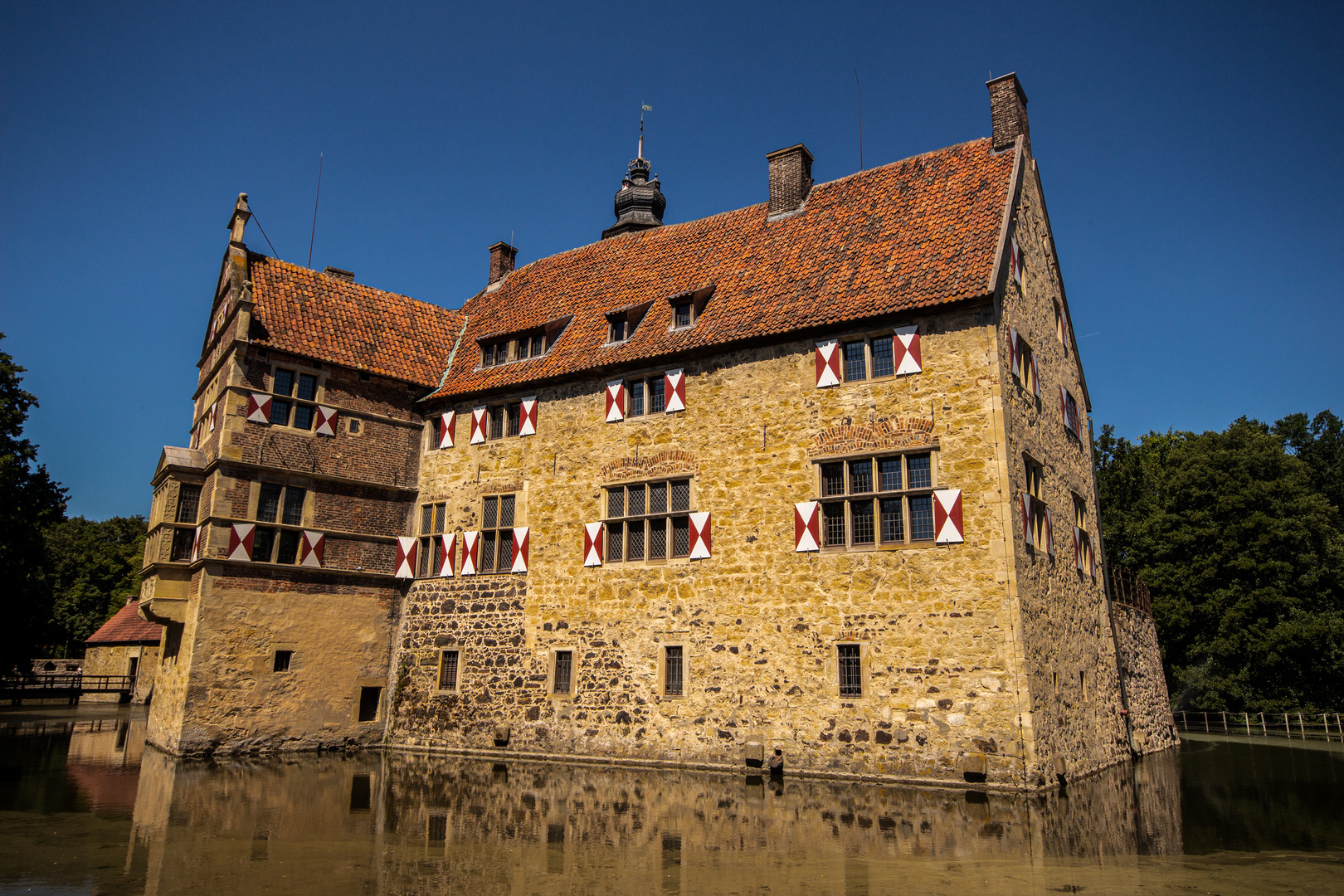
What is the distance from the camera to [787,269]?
17.8 meters

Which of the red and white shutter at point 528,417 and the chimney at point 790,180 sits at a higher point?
the chimney at point 790,180

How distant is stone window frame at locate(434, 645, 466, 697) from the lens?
19.0 m

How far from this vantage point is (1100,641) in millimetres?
18266

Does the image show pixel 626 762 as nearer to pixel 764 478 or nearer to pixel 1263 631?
pixel 764 478

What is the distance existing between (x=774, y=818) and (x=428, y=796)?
4841 mm

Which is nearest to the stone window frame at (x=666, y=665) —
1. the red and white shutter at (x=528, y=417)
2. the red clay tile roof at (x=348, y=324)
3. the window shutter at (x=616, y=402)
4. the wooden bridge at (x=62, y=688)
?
the window shutter at (x=616, y=402)

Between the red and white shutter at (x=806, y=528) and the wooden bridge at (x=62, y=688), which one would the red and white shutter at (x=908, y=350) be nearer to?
the red and white shutter at (x=806, y=528)

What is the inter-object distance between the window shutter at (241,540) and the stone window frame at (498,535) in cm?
444

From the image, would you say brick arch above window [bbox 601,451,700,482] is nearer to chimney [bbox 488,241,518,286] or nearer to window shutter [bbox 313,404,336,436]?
window shutter [bbox 313,404,336,436]

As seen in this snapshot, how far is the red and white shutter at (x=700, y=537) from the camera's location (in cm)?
1639

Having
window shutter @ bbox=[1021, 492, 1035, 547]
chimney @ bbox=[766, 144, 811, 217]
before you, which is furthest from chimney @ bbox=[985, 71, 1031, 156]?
window shutter @ bbox=[1021, 492, 1035, 547]

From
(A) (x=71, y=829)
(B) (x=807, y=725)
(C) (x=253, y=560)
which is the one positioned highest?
(C) (x=253, y=560)

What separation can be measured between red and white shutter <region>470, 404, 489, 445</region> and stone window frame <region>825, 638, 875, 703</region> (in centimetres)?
931

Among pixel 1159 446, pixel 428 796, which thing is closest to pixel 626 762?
pixel 428 796
